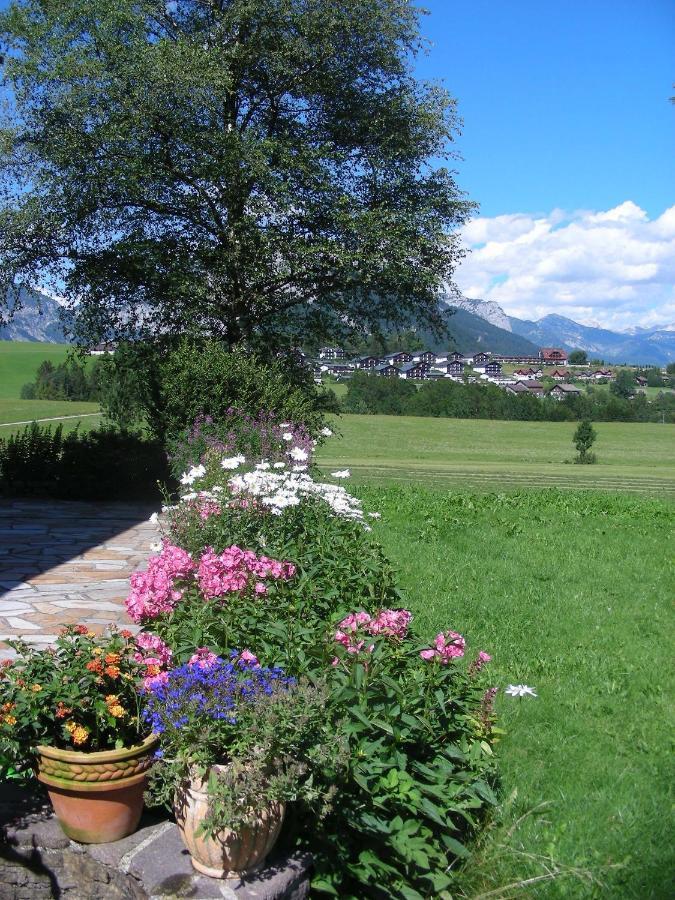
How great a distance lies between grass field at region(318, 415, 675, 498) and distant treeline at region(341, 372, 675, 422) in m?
2.54

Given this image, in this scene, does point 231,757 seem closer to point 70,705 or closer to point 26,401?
point 70,705

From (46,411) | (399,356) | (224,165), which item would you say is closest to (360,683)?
(224,165)

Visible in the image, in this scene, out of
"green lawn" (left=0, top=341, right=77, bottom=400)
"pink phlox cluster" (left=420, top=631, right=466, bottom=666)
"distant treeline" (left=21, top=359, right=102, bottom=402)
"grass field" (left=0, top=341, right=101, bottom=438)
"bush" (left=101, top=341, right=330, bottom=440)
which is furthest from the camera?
"green lawn" (left=0, top=341, right=77, bottom=400)

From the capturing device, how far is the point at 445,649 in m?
3.40

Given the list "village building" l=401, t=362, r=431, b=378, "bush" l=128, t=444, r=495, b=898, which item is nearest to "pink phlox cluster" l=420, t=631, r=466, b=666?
"bush" l=128, t=444, r=495, b=898

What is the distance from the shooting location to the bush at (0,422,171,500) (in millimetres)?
11578

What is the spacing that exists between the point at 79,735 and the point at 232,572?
1.61m

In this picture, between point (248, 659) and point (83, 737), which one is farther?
point (248, 659)

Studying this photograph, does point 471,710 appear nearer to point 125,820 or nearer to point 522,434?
point 125,820

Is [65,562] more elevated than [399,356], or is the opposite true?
[399,356]

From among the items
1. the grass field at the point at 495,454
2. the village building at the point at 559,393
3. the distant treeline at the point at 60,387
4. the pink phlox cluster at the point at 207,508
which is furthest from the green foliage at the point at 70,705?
the village building at the point at 559,393

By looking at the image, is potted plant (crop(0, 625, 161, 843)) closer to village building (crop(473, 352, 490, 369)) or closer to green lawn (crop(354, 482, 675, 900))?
green lawn (crop(354, 482, 675, 900))

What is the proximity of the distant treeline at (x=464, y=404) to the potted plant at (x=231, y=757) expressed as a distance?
155ft

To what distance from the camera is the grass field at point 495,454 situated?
20.8 meters
